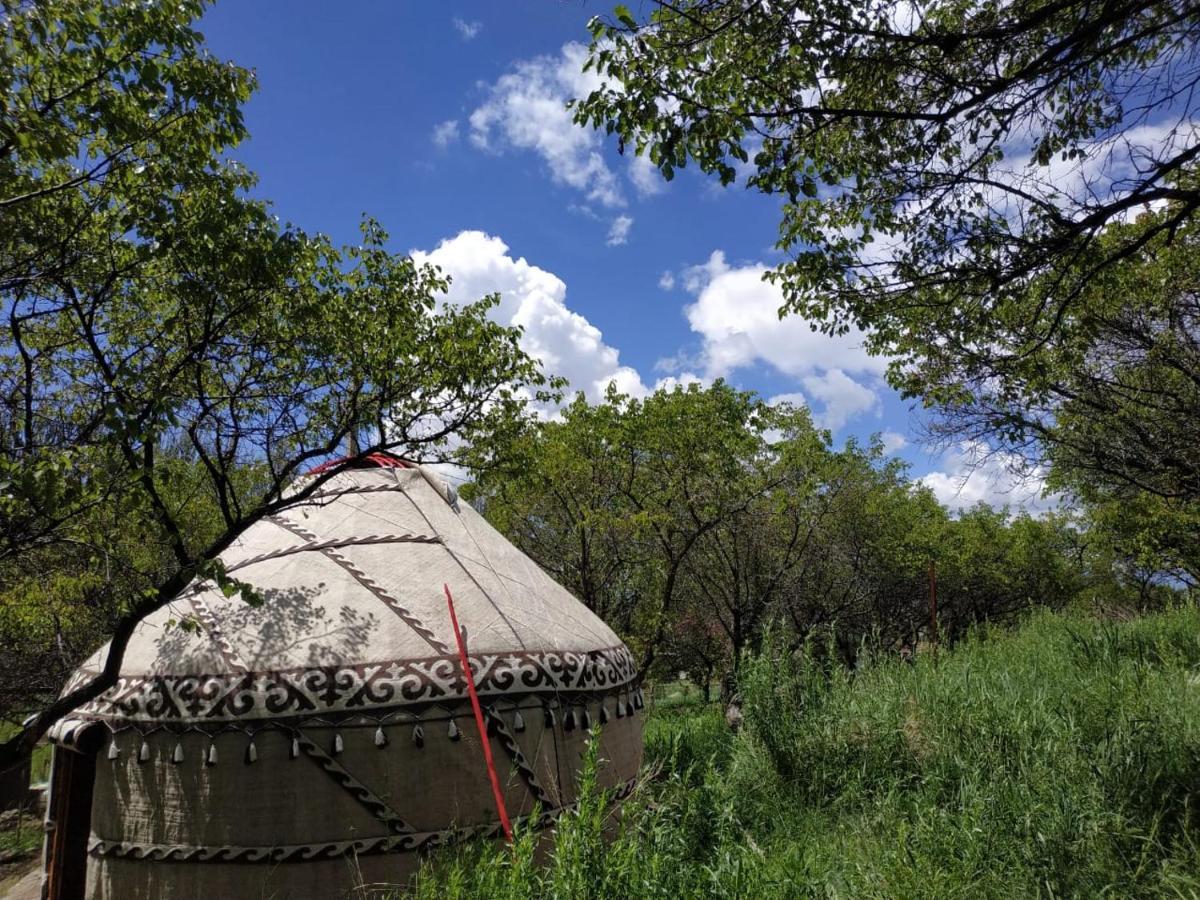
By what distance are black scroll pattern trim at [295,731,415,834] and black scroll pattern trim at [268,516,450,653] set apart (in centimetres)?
83

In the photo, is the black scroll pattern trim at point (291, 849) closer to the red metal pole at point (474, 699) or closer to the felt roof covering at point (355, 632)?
the red metal pole at point (474, 699)

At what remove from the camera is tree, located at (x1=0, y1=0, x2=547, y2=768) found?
3.54 meters

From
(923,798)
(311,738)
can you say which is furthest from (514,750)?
(923,798)

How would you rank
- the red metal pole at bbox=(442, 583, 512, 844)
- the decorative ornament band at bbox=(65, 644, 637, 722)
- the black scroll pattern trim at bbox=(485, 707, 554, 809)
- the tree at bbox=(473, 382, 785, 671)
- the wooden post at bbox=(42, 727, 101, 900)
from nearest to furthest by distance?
the red metal pole at bbox=(442, 583, 512, 844)
the decorative ornament band at bbox=(65, 644, 637, 722)
the black scroll pattern trim at bbox=(485, 707, 554, 809)
the wooden post at bbox=(42, 727, 101, 900)
the tree at bbox=(473, 382, 785, 671)

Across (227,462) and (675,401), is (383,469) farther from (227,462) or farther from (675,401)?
(675,401)

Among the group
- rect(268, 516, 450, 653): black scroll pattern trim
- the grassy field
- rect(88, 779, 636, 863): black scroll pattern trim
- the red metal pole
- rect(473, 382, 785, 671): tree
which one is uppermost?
rect(473, 382, 785, 671): tree

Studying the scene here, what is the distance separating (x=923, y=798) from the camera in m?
3.87

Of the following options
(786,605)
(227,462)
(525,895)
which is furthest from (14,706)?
(786,605)

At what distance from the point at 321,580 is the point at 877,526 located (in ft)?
45.7

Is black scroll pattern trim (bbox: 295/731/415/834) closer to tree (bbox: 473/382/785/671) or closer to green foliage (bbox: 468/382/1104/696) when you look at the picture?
green foliage (bbox: 468/382/1104/696)

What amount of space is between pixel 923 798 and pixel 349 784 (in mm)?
3062

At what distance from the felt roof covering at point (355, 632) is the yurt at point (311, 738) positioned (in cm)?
1

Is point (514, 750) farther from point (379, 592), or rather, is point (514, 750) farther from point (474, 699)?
point (379, 592)

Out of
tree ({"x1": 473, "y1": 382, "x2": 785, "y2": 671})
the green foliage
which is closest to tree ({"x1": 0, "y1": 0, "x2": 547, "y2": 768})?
the green foliage
